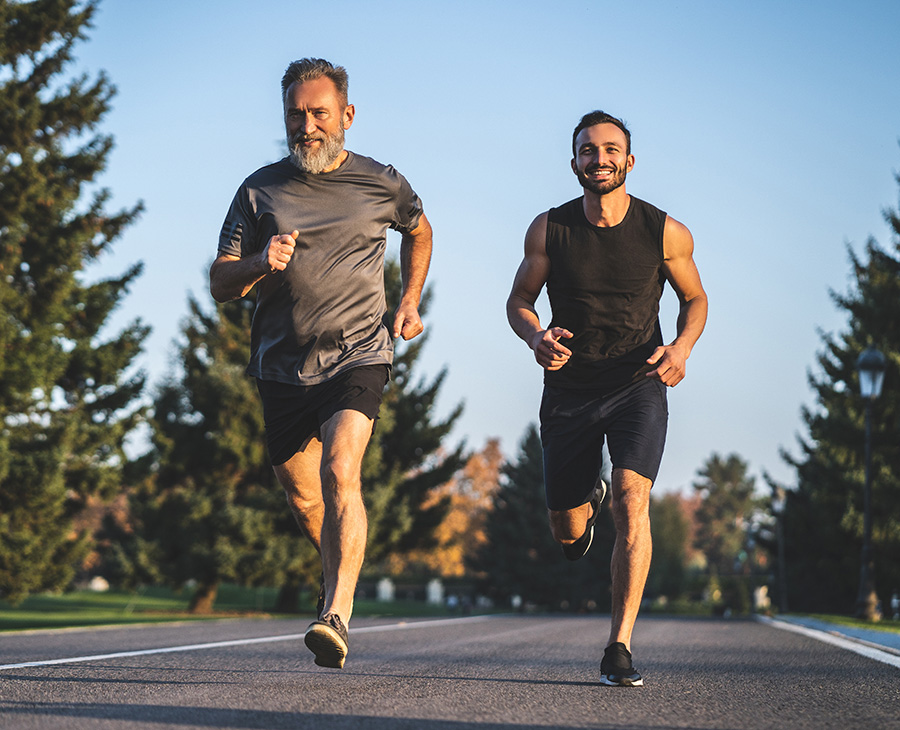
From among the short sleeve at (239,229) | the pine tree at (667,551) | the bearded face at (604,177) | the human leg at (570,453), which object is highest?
the pine tree at (667,551)

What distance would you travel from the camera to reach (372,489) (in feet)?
96.2

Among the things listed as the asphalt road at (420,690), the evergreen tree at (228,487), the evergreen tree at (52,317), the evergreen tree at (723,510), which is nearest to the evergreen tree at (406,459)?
the evergreen tree at (228,487)

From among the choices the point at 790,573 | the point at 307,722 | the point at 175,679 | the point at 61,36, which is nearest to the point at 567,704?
the point at 307,722

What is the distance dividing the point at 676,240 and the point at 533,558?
48443 millimetres

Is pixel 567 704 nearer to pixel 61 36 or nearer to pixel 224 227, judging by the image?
pixel 224 227

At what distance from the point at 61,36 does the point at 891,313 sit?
2408 centimetres

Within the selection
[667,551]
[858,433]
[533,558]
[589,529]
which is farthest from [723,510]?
[589,529]

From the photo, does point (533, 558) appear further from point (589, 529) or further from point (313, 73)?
point (313, 73)

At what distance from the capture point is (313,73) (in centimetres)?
495

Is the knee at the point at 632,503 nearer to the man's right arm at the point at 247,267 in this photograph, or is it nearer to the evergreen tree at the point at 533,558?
the man's right arm at the point at 247,267

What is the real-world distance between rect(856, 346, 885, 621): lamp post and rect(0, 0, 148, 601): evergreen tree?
16.0 metres

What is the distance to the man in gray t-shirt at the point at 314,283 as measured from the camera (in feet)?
15.8

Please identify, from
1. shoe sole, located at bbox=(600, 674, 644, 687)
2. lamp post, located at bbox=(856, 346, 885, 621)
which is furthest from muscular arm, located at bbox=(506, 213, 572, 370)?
lamp post, located at bbox=(856, 346, 885, 621)

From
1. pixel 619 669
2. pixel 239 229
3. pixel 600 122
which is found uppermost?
pixel 600 122
